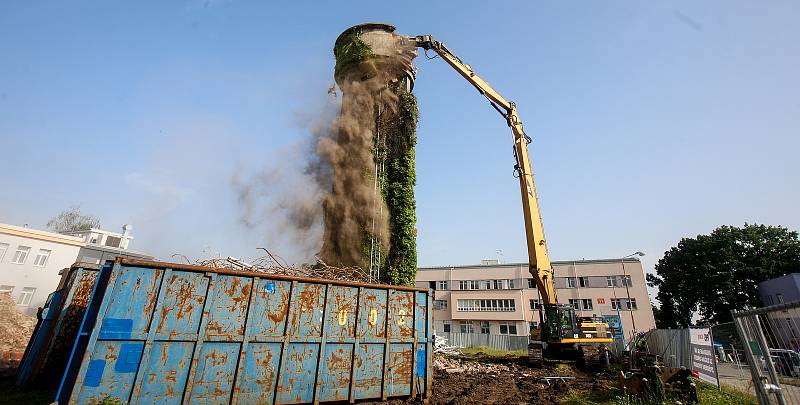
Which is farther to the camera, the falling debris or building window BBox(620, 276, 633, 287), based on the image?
building window BBox(620, 276, 633, 287)

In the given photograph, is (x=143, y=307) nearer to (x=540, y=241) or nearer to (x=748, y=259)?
(x=540, y=241)

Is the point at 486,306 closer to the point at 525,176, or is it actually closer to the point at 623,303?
the point at 623,303

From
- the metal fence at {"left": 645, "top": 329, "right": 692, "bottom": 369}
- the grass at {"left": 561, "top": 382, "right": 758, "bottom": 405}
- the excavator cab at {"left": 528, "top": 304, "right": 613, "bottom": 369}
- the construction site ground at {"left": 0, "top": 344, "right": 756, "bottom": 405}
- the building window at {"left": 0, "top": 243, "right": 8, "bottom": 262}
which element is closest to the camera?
the construction site ground at {"left": 0, "top": 344, "right": 756, "bottom": 405}

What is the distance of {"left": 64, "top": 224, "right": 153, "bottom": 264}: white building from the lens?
111 feet

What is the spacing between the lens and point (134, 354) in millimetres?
5828

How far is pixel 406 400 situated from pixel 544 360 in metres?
10.2

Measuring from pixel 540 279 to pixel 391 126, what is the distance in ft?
32.1

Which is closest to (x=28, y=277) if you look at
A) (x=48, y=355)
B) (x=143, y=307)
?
(x=48, y=355)

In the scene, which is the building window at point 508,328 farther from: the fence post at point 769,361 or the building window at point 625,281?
the fence post at point 769,361

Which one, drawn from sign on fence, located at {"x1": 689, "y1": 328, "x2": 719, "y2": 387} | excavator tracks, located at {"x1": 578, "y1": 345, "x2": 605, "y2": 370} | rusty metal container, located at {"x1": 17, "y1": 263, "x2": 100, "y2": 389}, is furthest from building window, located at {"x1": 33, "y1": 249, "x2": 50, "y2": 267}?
sign on fence, located at {"x1": 689, "y1": 328, "x2": 719, "y2": 387}

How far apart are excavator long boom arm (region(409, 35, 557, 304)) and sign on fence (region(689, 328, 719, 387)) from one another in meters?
5.15

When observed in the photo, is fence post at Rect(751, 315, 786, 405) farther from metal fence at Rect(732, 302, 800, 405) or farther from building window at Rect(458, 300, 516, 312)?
building window at Rect(458, 300, 516, 312)

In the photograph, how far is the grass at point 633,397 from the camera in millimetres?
8156

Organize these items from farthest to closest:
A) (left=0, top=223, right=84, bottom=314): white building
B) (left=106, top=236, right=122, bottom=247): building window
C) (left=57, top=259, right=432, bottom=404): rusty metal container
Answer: (left=106, top=236, right=122, bottom=247): building window → (left=0, top=223, right=84, bottom=314): white building → (left=57, top=259, right=432, bottom=404): rusty metal container
